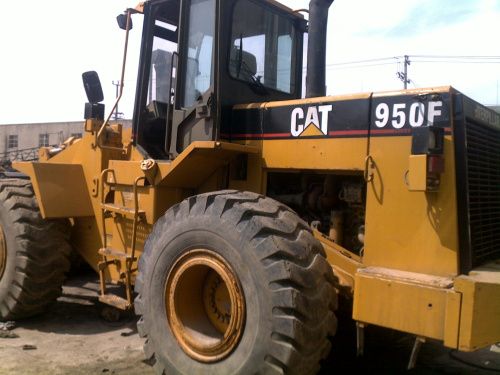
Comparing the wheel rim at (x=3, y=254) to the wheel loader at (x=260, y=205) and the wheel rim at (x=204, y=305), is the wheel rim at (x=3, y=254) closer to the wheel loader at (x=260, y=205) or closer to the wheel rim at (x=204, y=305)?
the wheel loader at (x=260, y=205)

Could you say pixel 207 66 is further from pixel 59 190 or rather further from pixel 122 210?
pixel 59 190

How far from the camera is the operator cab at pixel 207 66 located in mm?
4750

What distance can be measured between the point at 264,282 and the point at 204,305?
940mm

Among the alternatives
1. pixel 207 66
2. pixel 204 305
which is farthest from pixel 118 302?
pixel 207 66

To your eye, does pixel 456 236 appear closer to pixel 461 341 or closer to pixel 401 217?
pixel 401 217

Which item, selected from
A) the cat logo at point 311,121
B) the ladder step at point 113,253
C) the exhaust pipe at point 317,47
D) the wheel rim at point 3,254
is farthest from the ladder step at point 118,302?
the exhaust pipe at point 317,47

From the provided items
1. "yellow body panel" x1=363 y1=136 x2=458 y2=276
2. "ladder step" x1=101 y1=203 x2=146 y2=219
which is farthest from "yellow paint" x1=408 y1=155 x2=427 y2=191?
"ladder step" x1=101 y1=203 x2=146 y2=219

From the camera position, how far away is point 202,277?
164 inches

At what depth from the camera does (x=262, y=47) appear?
528 cm

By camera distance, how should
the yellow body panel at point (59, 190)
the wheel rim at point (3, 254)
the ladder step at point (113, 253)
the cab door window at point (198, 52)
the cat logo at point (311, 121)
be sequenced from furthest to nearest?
the wheel rim at point (3, 254) → the yellow body panel at point (59, 190) → the ladder step at point (113, 253) → the cab door window at point (198, 52) → the cat logo at point (311, 121)

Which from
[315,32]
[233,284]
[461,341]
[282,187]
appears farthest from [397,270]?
[315,32]

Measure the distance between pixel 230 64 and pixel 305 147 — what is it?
113cm

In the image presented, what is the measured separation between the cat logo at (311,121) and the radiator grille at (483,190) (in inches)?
40.6

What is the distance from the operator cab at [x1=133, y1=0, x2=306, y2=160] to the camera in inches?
187
